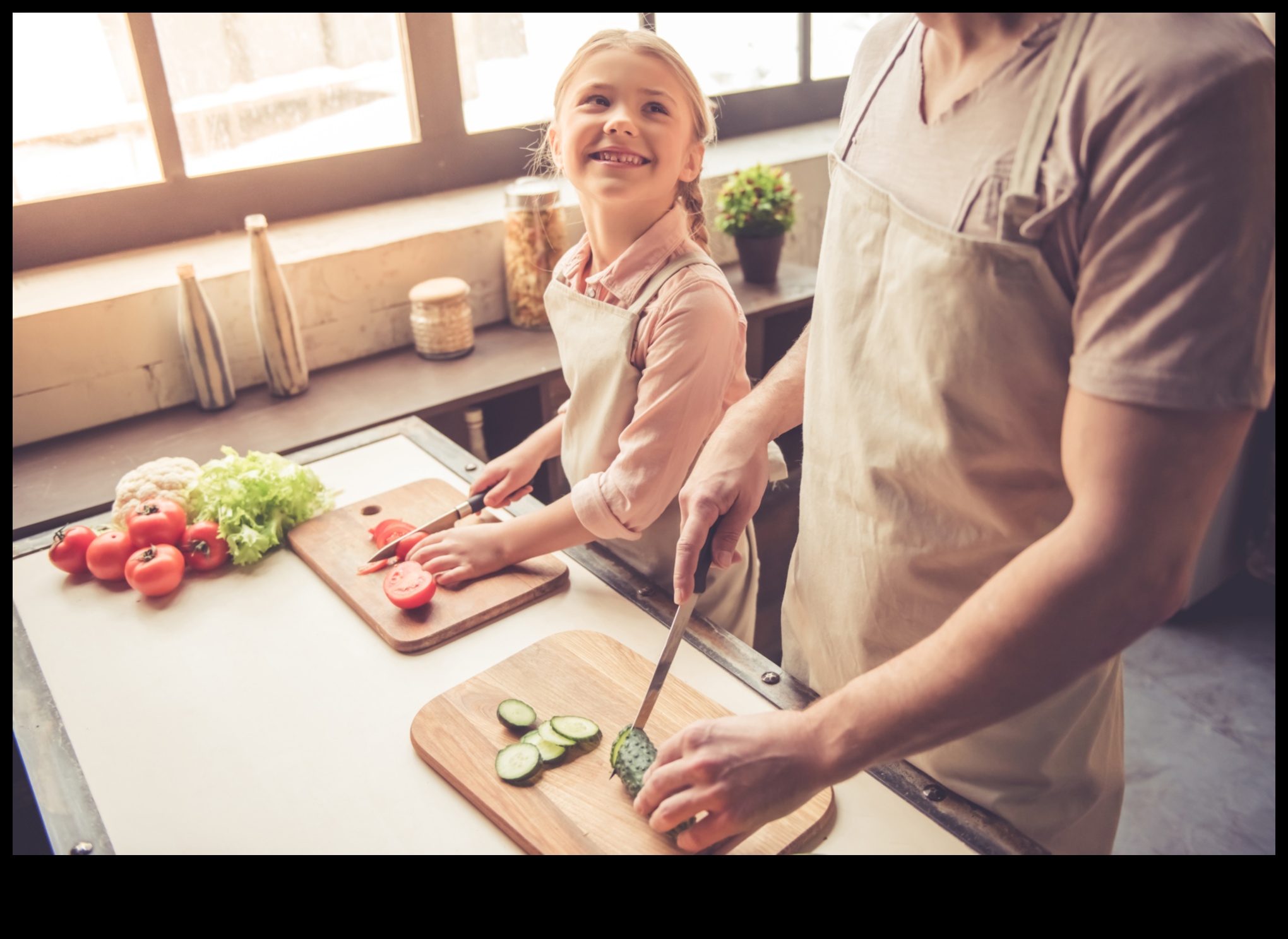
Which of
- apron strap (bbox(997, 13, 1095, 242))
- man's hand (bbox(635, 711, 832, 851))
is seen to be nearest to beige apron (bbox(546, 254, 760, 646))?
man's hand (bbox(635, 711, 832, 851))

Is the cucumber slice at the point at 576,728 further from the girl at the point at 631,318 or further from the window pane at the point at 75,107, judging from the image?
the window pane at the point at 75,107

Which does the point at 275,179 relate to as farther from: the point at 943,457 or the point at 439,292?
the point at 943,457

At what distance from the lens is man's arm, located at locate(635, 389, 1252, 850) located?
59 cm

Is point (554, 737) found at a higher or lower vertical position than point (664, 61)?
lower

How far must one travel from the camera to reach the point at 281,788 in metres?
0.92

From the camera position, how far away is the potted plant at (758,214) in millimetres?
2271

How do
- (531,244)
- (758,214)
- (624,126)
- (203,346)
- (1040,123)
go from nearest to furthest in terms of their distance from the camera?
(1040,123) → (624,126) → (203,346) → (531,244) → (758,214)

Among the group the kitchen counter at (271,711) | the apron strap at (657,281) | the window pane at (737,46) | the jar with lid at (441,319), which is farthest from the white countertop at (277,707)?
the window pane at (737,46)

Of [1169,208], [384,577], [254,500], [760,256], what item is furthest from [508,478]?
[760,256]

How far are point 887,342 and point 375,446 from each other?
3.53 ft

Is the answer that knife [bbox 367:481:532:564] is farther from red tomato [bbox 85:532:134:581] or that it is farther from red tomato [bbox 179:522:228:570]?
red tomato [bbox 85:532:134:581]

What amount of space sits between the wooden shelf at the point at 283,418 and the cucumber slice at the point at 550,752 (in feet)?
3.09

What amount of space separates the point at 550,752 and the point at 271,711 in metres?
0.34

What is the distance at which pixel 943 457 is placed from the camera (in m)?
0.80
